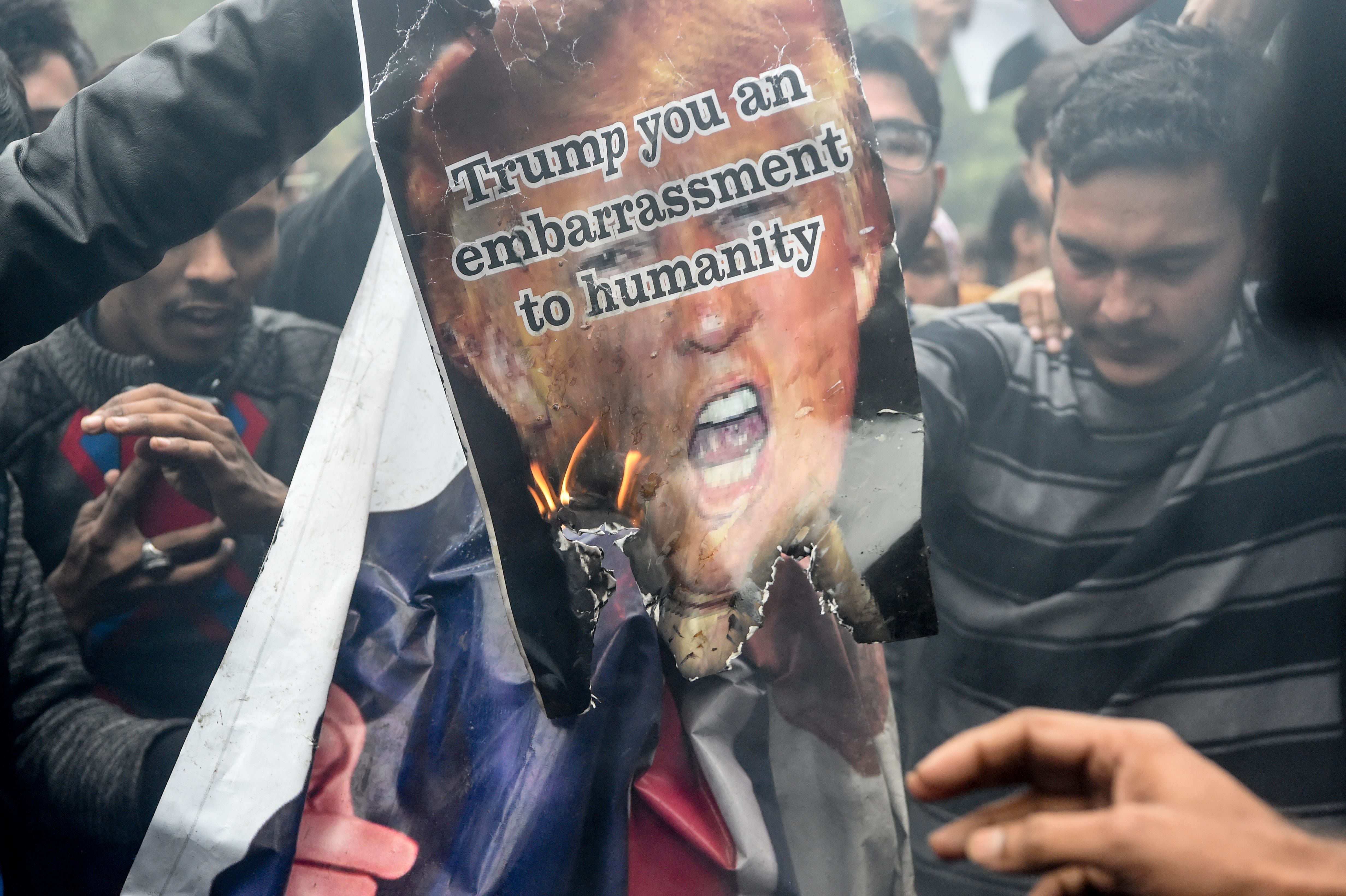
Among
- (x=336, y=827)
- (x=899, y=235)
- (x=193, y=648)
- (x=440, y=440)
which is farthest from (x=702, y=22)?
(x=193, y=648)

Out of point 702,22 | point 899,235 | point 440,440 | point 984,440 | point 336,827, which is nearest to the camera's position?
point 702,22

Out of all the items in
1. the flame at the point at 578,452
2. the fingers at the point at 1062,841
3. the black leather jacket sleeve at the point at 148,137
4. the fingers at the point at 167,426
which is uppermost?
the black leather jacket sleeve at the point at 148,137

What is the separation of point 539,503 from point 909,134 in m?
1.01

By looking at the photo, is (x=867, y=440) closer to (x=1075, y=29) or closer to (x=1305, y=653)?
(x=1075, y=29)

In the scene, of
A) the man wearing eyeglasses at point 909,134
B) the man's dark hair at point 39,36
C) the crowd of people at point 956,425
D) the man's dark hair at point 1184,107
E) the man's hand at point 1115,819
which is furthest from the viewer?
the man's dark hair at point 39,36

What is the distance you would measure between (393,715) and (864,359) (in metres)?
0.72

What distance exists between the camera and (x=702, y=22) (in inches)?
37.1

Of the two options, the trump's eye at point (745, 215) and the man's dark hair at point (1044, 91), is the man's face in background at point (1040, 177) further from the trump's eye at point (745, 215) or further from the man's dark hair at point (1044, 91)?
the trump's eye at point (745, 215)

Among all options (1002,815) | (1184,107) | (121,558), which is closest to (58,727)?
(121,558)

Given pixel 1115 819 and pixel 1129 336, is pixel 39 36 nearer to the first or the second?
pixel 1129 336

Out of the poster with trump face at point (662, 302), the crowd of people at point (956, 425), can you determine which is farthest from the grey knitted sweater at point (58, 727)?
the poster with trump face at point (662, 302)

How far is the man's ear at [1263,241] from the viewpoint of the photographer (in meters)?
1.22

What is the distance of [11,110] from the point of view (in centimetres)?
138

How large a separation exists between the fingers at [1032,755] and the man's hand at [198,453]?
3.66 ft
